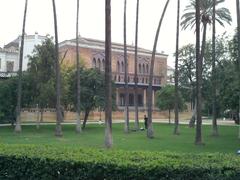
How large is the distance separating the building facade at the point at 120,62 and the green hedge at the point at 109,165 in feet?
213

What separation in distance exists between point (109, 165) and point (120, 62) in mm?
77417

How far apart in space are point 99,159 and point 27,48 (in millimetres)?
74640

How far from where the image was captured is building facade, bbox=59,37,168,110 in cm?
7825

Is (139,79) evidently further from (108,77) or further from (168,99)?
(108,77)

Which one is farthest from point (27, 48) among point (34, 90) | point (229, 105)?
point (229, 105)

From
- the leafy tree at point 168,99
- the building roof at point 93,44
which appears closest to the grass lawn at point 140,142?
the leafy tree at point 168,99

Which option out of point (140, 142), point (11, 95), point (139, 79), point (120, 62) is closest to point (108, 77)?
point (140, 142)

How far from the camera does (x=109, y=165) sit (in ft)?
30.3

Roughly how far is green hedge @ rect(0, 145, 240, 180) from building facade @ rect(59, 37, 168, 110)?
65.0 meters

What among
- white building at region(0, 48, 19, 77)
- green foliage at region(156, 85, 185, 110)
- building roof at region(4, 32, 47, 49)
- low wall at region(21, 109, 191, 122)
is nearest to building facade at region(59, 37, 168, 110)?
low wall at region(21, 109, 191, 122)

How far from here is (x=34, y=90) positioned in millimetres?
44625

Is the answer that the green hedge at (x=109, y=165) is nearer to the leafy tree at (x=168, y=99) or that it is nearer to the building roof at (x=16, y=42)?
the leafy tree at (x=168, y=99)

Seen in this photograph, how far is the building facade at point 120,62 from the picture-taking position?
257 feet

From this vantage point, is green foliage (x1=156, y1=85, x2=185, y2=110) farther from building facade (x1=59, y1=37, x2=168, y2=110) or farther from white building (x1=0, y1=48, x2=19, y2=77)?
white building (x1=0, y1=48, x2=19, y2=77)
